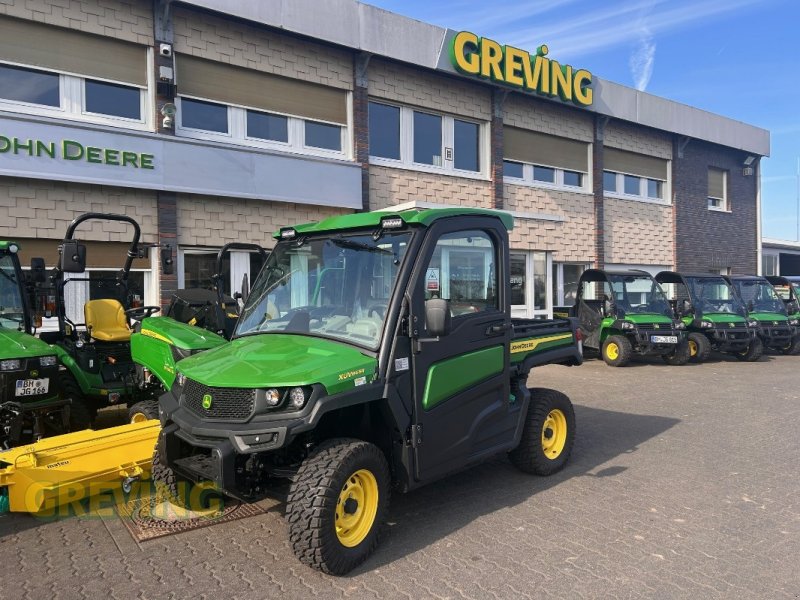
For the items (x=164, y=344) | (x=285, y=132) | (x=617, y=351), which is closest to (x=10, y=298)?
(x=164, y=344)

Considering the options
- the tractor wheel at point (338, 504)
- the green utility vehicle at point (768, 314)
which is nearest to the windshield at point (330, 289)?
the tractor wheel at point (338, 504)

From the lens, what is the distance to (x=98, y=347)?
6.73m

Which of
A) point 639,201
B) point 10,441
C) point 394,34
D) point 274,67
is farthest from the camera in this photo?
point 639,201

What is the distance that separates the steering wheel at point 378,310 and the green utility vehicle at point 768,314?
13.2 meters

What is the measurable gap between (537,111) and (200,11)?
29.2 ft

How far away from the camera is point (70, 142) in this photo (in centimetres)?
921

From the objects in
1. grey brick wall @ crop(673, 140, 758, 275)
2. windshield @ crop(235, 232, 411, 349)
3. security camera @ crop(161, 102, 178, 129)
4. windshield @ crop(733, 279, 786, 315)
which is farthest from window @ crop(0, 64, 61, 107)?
grey brick wall @ crop(673, 140, 758, 275)

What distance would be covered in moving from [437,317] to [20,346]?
13.1 ft

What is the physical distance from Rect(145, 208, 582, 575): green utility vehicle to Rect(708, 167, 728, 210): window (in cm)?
1974

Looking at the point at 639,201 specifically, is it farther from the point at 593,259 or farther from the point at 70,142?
the point at 70,142

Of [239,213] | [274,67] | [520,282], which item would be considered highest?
[274,67]

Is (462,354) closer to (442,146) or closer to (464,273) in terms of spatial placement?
(464,273)

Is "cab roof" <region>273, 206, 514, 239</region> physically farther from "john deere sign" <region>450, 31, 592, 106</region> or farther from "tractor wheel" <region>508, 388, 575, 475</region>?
"john deere sign" <region>450, 31, 592, 106</region>

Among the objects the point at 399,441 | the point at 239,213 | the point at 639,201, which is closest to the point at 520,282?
the point at 639,201
